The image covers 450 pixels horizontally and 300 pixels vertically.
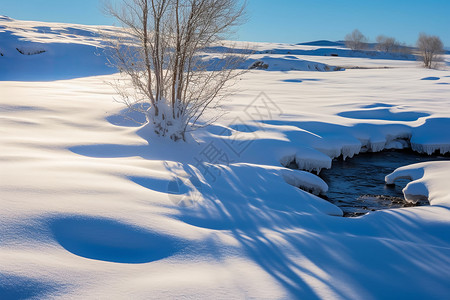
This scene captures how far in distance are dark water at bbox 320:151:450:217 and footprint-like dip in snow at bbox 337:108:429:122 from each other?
1808mm

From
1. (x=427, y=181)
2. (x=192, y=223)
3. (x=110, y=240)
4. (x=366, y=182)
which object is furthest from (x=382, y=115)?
(x=110, y=240)

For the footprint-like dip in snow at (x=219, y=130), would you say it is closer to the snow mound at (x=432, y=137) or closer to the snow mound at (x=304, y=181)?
the snow mound at (x=304, y=181)

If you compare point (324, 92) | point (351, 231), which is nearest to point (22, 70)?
point (324, 92)

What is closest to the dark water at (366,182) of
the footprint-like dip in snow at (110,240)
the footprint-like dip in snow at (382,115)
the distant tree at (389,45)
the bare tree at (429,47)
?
the footprint-like dip in snow at (382,115)

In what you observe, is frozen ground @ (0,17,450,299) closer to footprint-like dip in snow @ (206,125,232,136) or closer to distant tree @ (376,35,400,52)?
footprint-like dip in snow @ (206,125,232,136)

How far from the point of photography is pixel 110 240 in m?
3.24

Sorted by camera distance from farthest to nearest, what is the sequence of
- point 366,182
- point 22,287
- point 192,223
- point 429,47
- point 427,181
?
point 429,47 < point 366,182 < point 427,181 < point 192,223 < point 22,287

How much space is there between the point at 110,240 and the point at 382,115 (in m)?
10.7

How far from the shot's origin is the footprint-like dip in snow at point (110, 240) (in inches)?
120

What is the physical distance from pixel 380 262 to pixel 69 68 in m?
26.0

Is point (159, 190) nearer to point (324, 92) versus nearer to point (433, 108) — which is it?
point (433, 108)

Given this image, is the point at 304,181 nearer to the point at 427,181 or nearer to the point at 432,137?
the point at 427,181

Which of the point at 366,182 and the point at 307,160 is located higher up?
the point at 307,160

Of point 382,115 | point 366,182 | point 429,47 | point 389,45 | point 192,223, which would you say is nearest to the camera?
point 192,223
